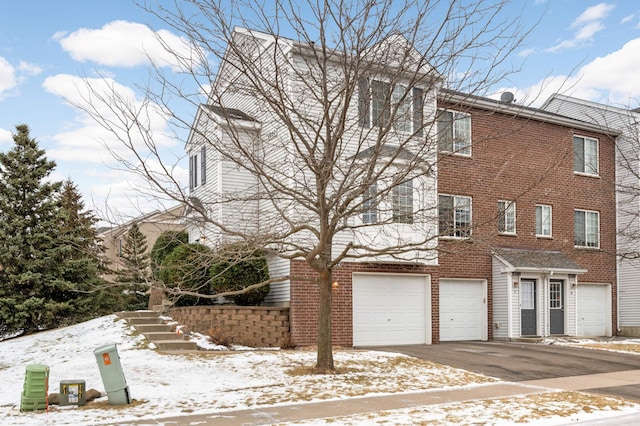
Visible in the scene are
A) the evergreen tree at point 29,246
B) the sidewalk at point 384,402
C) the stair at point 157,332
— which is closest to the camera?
the sidewalk at point 384,402

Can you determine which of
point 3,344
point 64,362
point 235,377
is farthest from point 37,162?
point 235,377

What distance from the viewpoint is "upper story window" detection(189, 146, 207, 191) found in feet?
68.1

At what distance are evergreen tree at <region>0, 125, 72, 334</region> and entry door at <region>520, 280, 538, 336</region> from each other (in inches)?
588

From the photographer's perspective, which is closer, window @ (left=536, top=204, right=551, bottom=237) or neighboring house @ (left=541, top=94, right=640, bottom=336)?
window @ (left=536, top=204, right=551, bottom=237)

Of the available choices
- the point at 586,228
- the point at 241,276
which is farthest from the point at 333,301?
the point at 586,228

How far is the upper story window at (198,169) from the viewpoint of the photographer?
68.1 ft

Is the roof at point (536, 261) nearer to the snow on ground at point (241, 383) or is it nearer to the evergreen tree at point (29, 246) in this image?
the snow on ground at point (241, 383)

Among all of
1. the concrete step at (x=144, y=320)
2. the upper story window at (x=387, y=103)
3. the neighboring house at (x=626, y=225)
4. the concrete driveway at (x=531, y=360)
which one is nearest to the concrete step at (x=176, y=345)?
the concrete step at (x=144, y=320)

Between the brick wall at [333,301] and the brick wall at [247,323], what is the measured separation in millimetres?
377

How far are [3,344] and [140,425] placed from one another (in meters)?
11.1

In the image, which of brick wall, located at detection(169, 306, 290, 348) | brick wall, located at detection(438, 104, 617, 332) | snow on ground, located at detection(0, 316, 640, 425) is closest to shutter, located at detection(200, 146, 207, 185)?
brick wall, located at detection(169, 306, 290, 348)

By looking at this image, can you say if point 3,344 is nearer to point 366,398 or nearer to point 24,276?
point 24,276

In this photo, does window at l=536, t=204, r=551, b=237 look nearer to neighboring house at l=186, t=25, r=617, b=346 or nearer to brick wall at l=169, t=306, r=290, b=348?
neighboring house at l=186, t=25, r=617, b=346

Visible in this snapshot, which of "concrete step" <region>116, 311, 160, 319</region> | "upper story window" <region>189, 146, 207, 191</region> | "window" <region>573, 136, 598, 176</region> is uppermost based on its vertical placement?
"window" <region>573, 136, 598, 176</region>
